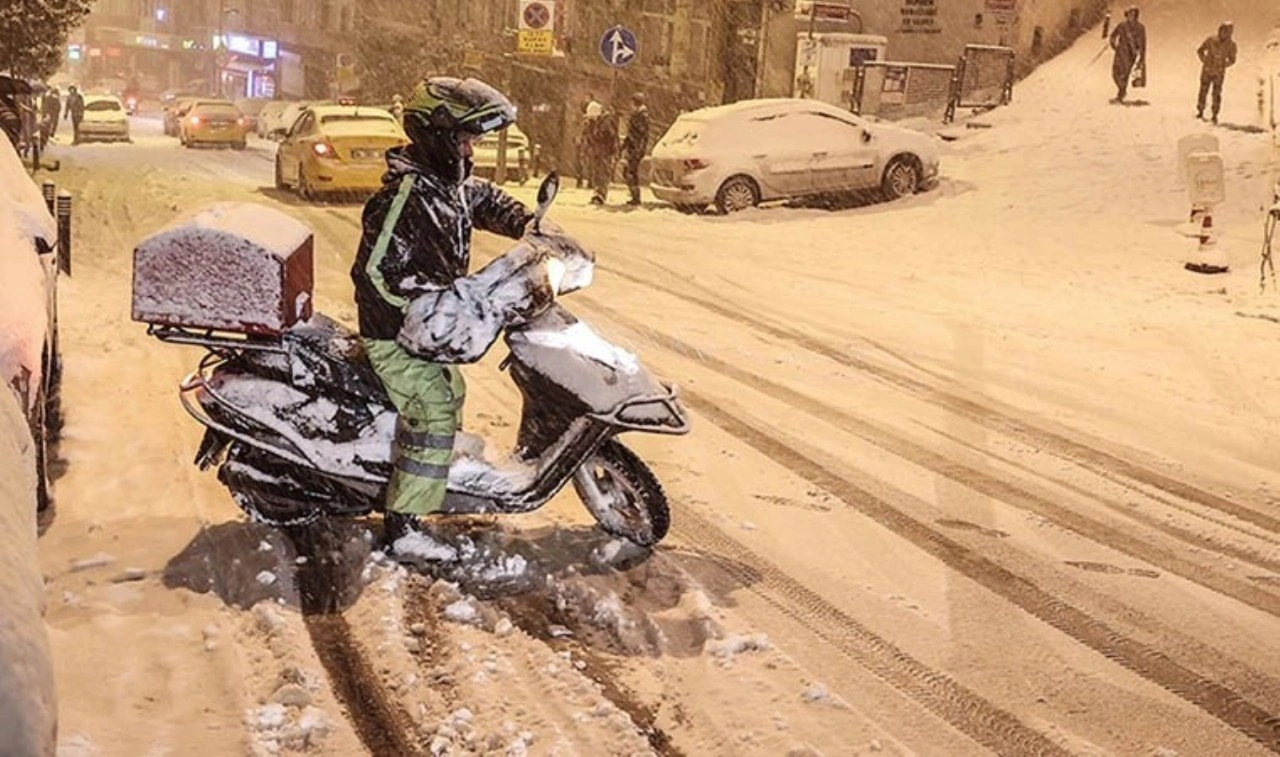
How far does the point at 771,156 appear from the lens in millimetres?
A: 21328

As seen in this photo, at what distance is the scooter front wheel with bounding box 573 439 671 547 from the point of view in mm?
6250

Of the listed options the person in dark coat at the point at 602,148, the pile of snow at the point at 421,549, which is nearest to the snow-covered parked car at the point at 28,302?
the pile of snow at the point at 421,549

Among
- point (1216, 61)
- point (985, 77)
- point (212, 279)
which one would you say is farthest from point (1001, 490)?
point (985, 77)

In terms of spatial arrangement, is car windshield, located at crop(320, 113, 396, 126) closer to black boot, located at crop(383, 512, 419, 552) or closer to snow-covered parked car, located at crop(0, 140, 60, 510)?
snow-covered parked car, located at crop(0, 140, 60, 510)

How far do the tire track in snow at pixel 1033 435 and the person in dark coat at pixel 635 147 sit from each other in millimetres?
10582

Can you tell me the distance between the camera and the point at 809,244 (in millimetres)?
18188

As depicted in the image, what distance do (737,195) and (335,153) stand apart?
5996mm

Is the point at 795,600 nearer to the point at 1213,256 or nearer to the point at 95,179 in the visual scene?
the point at 1213,256

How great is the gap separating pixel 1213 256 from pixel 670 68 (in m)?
20.1

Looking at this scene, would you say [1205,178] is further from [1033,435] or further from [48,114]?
[48,114]

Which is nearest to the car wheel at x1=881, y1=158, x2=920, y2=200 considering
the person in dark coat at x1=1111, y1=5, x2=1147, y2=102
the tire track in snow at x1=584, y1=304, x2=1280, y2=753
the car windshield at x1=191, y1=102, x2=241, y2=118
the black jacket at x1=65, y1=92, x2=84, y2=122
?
the person in dark coat at x1=1111, y1=5, x2=1147, y2=102

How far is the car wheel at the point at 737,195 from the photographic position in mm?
21203

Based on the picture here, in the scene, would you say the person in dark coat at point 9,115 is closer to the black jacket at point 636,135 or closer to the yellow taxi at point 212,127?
the black jacket at point 636,135

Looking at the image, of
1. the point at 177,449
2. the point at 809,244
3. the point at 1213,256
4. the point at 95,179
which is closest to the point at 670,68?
the point at 95,179
